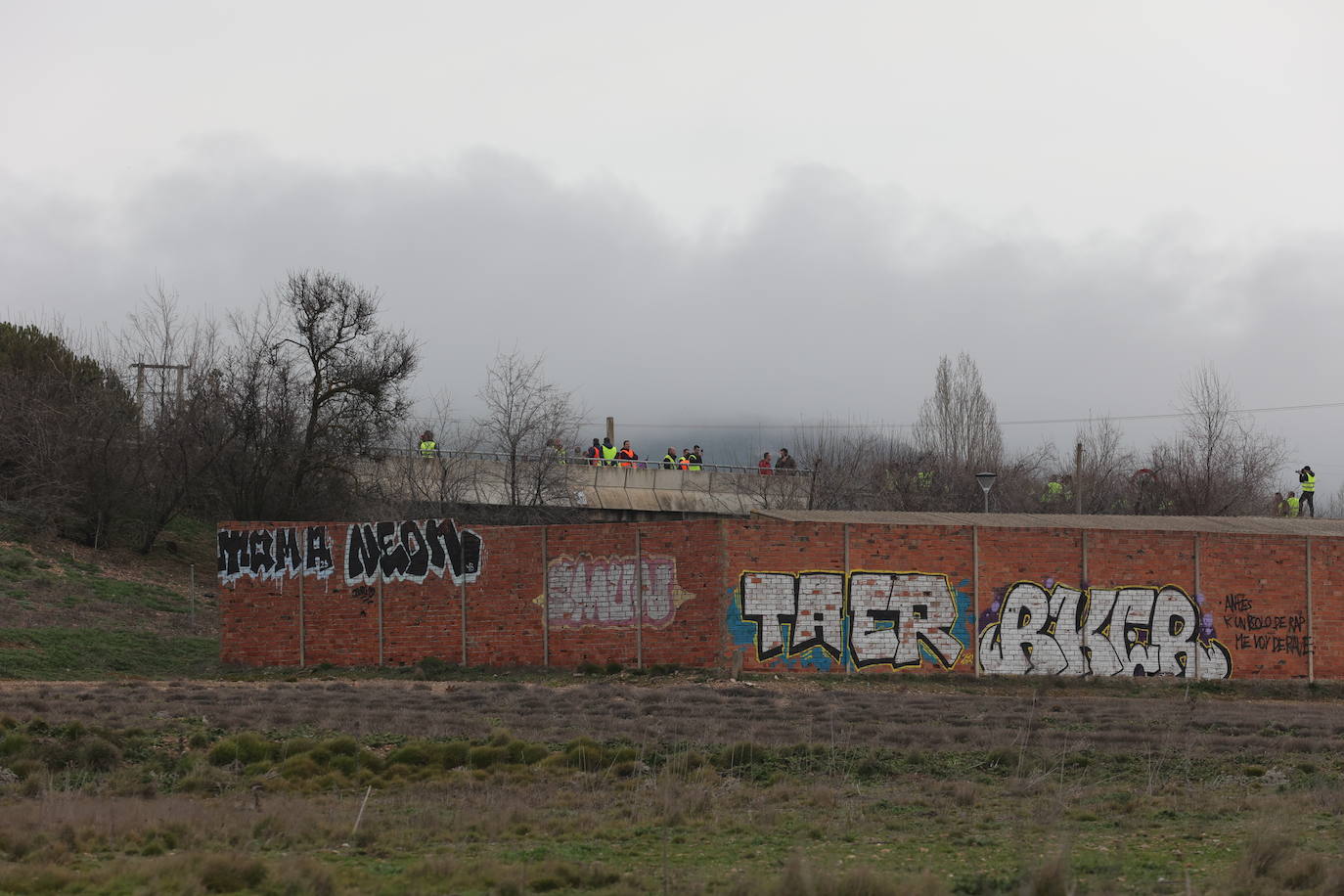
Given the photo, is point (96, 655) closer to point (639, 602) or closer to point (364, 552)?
point (364, 552)

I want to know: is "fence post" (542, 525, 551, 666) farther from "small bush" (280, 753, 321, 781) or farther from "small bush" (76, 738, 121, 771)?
"small bush" (76, 738, 121, 771)

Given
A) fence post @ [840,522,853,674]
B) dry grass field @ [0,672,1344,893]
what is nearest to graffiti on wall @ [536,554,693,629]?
dry grass field @ [0,672,1344,893]

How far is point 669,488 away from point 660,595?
27.9 metres

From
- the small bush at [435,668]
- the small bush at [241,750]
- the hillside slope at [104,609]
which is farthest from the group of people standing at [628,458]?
the small bush at [241,750]

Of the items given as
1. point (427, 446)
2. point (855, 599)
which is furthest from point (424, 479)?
point (855, 599)

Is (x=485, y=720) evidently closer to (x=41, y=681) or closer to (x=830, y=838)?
(x=830, y=838)

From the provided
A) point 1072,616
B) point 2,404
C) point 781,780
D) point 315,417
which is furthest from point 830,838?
point 2,404

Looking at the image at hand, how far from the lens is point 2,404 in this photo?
136ft

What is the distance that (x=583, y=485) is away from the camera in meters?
49.5

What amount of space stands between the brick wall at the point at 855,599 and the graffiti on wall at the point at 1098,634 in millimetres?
27

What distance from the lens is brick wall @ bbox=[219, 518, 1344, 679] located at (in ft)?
78.4

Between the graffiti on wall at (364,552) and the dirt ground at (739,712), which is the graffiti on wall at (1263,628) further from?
the graffiti on wall at (364,552)

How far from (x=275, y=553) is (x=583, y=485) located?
22.3 meters

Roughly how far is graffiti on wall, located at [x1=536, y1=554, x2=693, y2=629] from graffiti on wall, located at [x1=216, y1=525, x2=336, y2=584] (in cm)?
531
